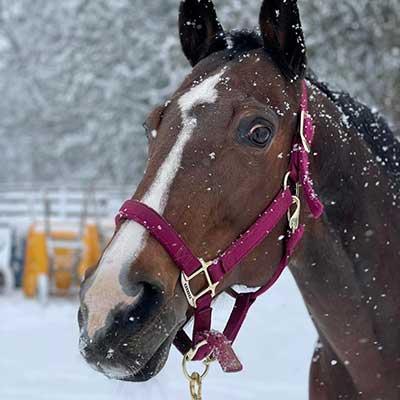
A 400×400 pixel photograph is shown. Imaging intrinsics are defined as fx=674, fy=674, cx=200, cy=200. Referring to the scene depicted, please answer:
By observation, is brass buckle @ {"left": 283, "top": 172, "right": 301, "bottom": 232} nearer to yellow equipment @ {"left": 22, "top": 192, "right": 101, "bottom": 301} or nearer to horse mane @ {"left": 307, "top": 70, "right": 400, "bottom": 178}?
horse mane @ {"left": 307, "top": 70, "right": 400, "bottom": 178}

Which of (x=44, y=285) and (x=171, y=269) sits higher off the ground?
(x=171, y=269)

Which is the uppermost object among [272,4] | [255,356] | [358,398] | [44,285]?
[272,4]

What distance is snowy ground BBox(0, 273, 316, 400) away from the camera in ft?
22.2

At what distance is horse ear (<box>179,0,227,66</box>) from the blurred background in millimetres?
401

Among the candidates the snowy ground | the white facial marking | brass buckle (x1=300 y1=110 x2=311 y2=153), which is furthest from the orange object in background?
the white facial marking

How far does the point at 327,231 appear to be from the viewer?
2631 mm

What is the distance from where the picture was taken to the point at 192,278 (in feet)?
6.82

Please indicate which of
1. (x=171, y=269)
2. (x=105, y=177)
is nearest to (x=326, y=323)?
(x=171, y=269)

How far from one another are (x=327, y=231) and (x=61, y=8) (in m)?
26.9

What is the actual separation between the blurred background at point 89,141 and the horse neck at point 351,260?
2.36 feet

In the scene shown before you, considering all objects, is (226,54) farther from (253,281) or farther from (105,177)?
(105,177)

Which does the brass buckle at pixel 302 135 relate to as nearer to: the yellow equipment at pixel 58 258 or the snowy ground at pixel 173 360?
the snowy ground at pixel 173 360

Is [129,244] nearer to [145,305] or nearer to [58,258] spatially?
[145,305]

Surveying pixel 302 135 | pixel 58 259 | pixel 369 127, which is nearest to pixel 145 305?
pixel 302 135
